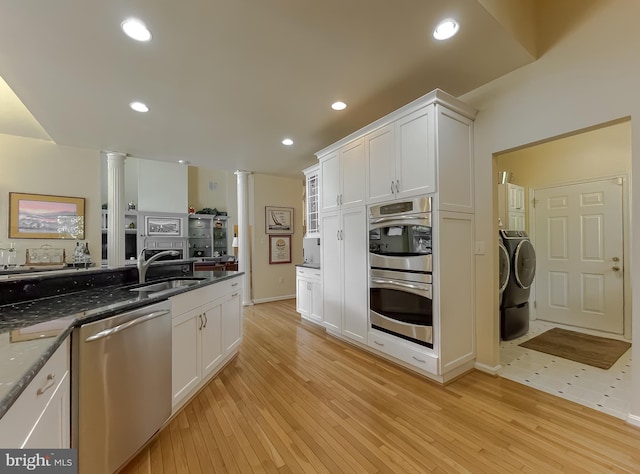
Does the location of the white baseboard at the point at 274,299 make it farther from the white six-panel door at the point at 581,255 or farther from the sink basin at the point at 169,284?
the white six-panel door at the point at 581,255

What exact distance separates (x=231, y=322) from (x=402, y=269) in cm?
181

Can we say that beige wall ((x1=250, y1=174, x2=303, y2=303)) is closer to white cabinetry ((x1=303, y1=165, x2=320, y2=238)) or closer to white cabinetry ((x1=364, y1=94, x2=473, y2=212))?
white cabinetry ((x1=303, y1=165, x2=320, y2=238))

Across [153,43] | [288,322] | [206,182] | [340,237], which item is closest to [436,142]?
[340,237]

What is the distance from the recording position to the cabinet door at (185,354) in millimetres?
1896

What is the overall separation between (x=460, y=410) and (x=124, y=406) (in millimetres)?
2175

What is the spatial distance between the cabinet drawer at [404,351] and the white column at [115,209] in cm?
406

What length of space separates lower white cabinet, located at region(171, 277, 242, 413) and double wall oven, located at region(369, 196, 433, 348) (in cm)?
149

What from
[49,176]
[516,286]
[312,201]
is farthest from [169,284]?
[516,286]

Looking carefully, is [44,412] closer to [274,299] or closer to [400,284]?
[400,284]

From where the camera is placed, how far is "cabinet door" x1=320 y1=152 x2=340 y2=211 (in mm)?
3377

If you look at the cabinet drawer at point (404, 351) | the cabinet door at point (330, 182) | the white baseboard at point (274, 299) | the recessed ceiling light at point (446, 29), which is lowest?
the white baseboard at point (274, 299)

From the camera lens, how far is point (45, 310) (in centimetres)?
144

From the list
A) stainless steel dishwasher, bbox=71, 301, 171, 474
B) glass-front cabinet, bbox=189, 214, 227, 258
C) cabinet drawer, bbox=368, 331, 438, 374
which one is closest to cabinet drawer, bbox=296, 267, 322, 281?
cabinet drawer, bbox=368, 331, 438, 374

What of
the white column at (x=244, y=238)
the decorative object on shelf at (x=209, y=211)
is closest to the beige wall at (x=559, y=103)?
the white column at (x=244, y=238)
